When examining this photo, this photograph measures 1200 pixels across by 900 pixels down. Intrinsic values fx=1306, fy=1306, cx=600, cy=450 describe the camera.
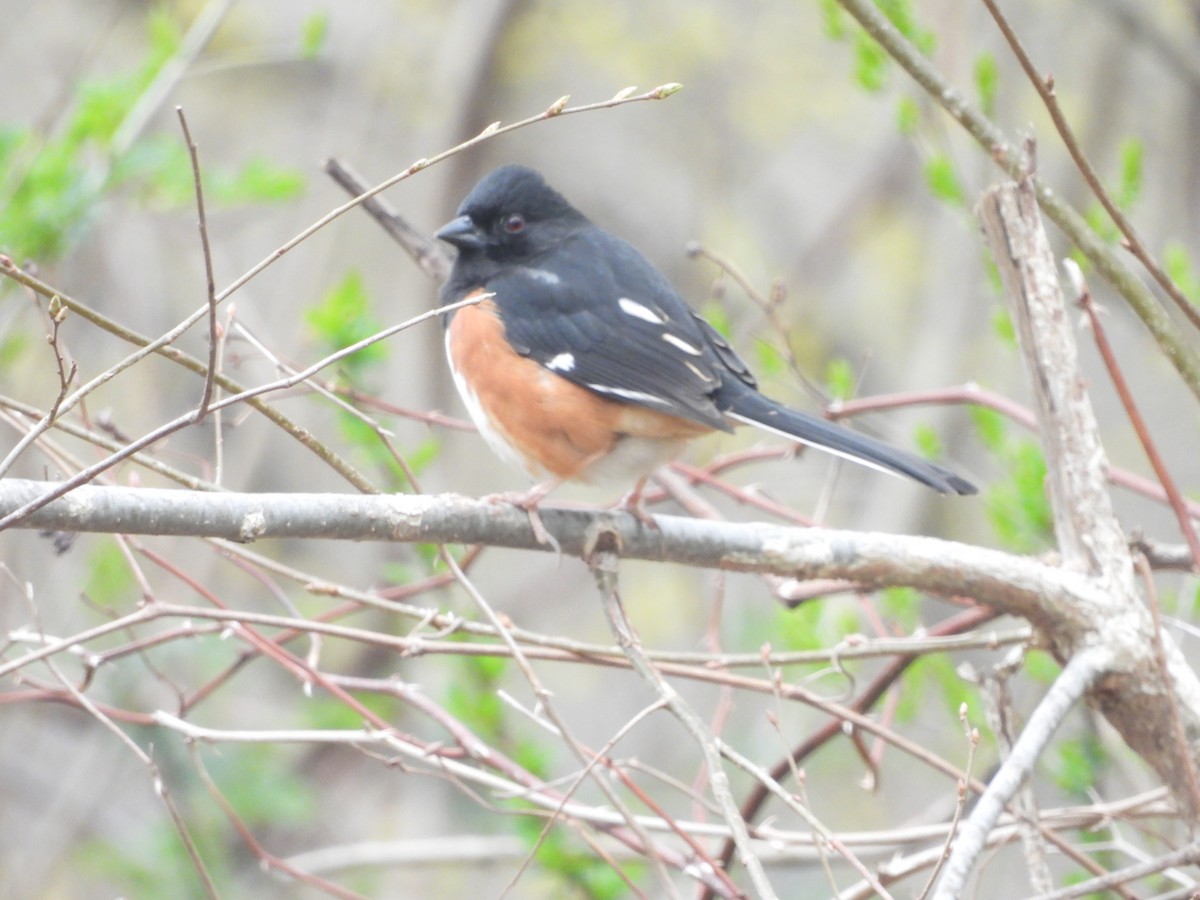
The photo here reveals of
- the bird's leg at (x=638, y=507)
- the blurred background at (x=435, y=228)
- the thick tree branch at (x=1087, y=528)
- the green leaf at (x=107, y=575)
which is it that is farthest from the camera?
the blurred background at (x=435, y=228)

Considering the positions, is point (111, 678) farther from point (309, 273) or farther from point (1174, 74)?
point (1174, 74)

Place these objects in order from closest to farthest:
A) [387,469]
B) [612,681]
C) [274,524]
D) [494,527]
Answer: [274,524], [494,527], [387,469], [612,681]

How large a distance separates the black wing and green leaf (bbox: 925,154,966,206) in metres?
0.62

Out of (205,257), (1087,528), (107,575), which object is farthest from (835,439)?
(107,575)

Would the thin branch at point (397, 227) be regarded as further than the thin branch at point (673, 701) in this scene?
Yes

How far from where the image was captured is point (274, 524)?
5.29ft

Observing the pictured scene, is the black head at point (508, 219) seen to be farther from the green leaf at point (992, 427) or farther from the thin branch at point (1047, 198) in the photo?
the thin branch at point (1047, 198)

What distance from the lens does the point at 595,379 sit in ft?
8.86

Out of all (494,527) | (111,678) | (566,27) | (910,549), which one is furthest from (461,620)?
(566,27)

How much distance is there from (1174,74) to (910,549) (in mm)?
3478

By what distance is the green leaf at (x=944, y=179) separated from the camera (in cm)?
295

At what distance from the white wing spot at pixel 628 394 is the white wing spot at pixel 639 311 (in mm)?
276

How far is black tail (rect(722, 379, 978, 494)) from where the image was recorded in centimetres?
→ 223

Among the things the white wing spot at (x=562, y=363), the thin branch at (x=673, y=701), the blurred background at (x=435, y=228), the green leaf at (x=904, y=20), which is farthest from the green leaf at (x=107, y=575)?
the green leaf at (x=904, y=20)
